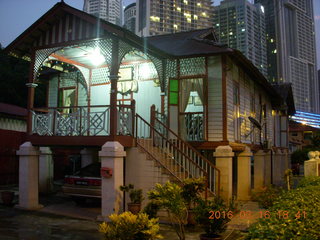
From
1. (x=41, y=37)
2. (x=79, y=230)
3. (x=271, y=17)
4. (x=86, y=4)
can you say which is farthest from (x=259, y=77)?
(x=86, y=4)

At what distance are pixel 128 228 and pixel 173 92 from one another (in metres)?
8.88

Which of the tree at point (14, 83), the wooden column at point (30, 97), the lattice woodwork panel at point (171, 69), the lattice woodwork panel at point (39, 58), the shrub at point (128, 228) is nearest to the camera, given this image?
the shrub at point (128, 228)

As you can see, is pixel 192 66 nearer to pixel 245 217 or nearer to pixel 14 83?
pixel 245 217

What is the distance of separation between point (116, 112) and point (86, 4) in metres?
154

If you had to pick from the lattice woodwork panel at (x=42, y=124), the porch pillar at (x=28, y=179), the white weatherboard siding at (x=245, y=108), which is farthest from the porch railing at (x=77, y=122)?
the white weatherboard siding at (x=245, y=108)

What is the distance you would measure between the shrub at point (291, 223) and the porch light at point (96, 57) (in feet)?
31.2

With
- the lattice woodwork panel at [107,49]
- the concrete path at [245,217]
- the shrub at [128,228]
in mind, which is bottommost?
the concrete path at [245,217]

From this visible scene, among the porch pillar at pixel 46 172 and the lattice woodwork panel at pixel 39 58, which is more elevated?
the lattice woodwork panel at pixel 39 58

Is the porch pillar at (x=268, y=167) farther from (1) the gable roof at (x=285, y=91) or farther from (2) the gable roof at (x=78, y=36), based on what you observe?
(2) the gable roof at (x=78, y=36)

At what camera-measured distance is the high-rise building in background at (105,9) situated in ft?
485

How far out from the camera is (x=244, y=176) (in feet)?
46.7

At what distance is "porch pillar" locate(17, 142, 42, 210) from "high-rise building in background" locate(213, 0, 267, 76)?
11361cm

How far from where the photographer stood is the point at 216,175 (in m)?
11.9

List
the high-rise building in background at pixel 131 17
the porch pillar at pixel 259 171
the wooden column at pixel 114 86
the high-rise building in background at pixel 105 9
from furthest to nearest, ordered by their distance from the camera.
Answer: the high-rise building in background at pixel 105 9, the high-rise building in background at pixel 131 17, the porch pillar at pixel 259 171, the wooden column at pixel 114 86
